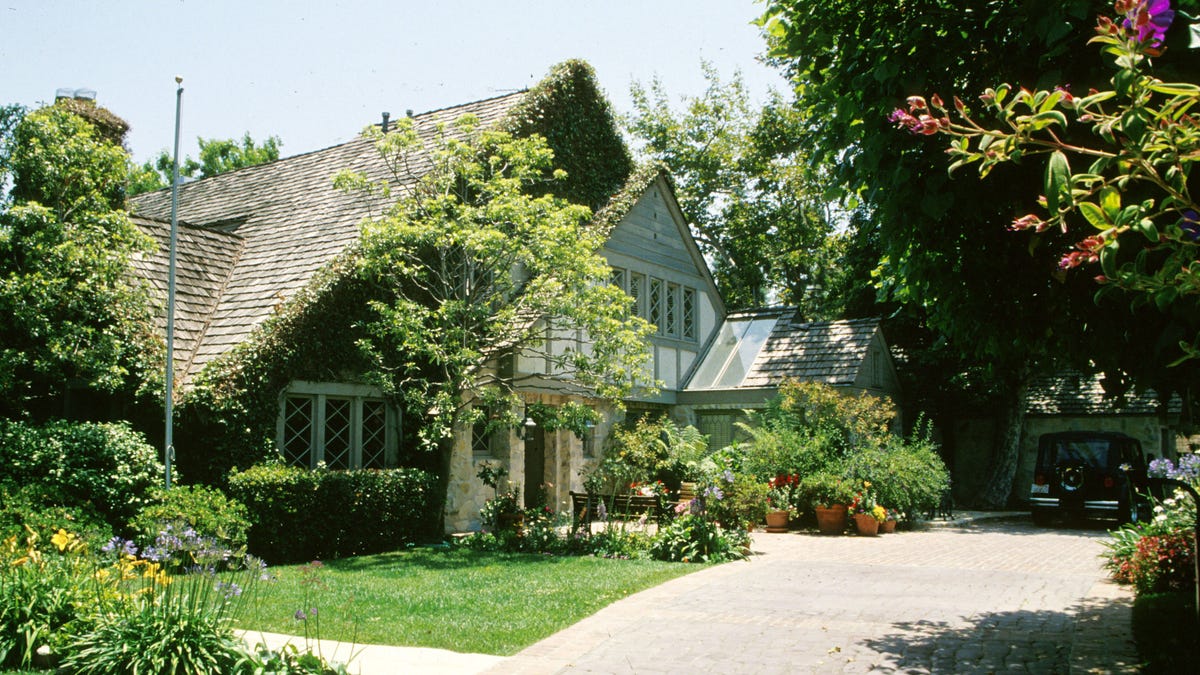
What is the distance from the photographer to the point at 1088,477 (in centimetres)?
1850

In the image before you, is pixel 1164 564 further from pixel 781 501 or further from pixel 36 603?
pixel 36 603

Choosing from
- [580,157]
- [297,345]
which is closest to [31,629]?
[297,345]

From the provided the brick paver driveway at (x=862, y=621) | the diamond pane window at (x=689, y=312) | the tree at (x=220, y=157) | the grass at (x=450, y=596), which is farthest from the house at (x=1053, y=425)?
the tree at (x=220, y=157)

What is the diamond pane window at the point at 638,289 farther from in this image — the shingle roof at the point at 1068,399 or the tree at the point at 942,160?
the tree at the point at 942,160

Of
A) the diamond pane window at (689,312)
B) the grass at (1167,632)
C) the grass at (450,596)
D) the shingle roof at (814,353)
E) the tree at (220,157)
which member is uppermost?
the tree at (220,157)

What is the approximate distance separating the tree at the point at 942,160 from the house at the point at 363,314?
7.98 meters

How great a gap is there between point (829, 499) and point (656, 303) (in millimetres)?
6549

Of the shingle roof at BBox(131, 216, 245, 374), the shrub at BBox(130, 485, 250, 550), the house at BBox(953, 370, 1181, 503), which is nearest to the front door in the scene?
the shingle roof at BBox(131, 216, 245, 374)

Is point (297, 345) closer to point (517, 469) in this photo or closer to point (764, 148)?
point (517, 469)

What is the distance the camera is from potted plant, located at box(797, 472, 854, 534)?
16.7 meters

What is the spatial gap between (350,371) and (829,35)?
33.6ft

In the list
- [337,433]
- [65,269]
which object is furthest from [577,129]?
[65,269]

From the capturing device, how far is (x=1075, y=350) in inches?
253

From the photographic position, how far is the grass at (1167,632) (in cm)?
633
